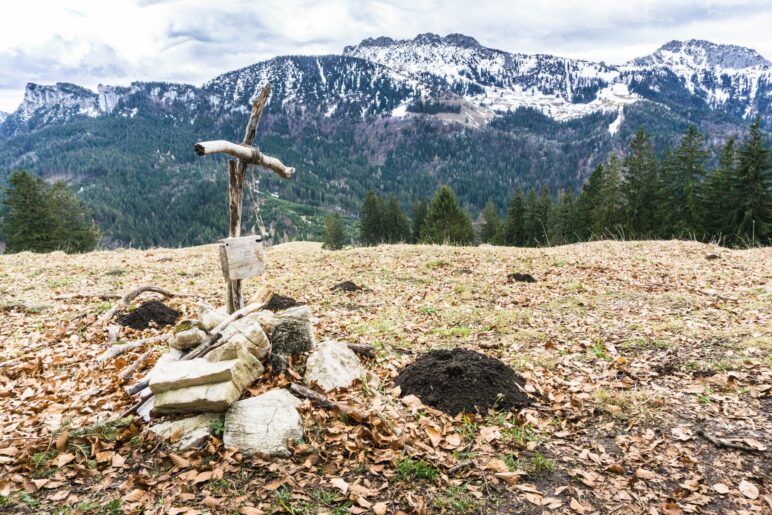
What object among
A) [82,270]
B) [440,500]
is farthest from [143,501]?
[82,270]

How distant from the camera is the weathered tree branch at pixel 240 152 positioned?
18.7ft

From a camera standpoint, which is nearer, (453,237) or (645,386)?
(645,386)

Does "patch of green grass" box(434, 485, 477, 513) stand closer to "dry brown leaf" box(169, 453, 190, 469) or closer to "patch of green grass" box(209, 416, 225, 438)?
"patch of green grass" box(209, 416, 225, 438)

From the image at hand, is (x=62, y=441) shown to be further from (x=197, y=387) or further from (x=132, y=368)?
(x=132, y=368)

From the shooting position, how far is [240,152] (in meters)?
6.45

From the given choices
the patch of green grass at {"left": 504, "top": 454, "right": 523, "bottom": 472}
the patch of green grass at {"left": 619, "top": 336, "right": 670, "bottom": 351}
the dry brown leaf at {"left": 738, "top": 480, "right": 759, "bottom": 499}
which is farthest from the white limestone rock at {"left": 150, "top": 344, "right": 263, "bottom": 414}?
the patch of green grass at {"left": 619, "top": 336, "right": 670, "bottom": 351}

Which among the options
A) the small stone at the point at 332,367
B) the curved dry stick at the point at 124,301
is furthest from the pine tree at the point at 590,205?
the small stone at the point at 332,367

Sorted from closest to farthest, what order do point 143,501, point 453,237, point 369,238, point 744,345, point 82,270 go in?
point 143,501 < point 744,345 < point 82,270 < point 453,237 < point 369,238

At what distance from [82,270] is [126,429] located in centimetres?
1281

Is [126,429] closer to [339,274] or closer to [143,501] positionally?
[143,501]

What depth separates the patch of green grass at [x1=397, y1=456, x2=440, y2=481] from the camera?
4480 mm

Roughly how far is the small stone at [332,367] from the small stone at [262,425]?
0.85m

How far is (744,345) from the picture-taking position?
7293 mm

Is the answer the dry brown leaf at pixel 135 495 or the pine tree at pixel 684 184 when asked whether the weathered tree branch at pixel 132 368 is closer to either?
the dry brown leaf at pixel 135 495
